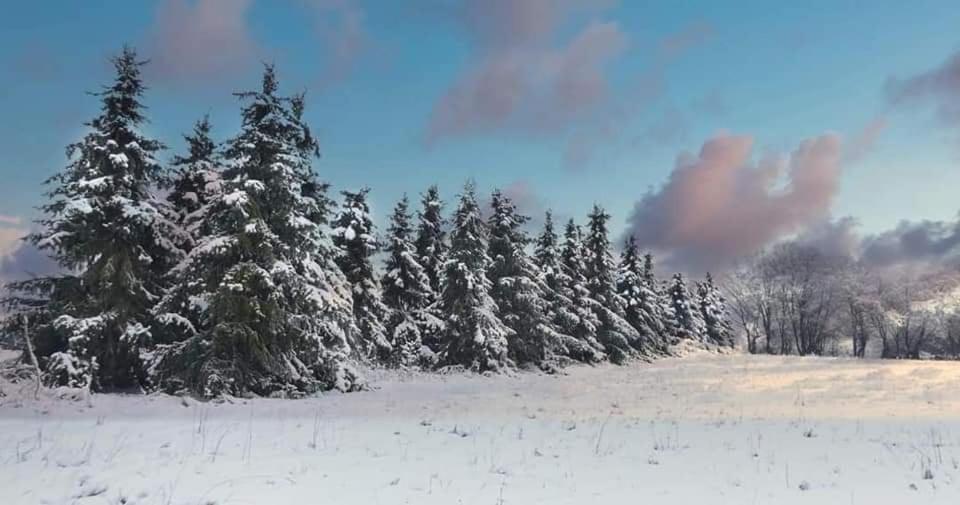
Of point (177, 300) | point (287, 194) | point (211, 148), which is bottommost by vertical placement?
point (177, 300)

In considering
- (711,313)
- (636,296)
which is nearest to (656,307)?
(636,296)

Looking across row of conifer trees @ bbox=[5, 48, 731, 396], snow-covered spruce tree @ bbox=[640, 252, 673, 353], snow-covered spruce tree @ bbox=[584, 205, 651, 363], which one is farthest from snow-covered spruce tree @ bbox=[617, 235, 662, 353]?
row of conifer trees @ bbox=[5, 48, 731, 396]

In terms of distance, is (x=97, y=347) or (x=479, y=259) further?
(x=479, y=259)

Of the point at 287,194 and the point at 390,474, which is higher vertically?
the point at 287,194

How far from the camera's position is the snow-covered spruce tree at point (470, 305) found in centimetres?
3294

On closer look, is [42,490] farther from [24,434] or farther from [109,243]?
[109,243]

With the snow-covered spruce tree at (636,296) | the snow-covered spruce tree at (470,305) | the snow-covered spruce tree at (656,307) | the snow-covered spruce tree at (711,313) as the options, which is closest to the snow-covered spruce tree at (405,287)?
the snow-covered spruce tree at (470,305)

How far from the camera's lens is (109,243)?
1955 centimetres

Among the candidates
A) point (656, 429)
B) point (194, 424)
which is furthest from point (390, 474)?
point (656, 429)

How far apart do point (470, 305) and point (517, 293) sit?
14.6 ft

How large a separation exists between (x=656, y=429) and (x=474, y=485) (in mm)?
6196

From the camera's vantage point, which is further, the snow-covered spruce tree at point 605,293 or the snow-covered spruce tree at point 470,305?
the snow-covered spruce tree at point 605,293

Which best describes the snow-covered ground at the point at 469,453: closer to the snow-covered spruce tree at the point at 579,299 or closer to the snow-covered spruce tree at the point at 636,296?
the snow-covered spruce tree at the point at 579,299

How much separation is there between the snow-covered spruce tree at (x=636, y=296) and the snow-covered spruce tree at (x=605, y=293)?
297cm
